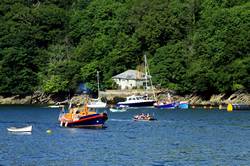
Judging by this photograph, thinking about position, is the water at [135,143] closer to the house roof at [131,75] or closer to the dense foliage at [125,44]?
the dense foliage at [125,44]

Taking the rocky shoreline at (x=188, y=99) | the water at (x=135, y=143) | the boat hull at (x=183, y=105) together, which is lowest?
the water at (x=135, y=143)

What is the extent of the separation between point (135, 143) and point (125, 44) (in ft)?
290

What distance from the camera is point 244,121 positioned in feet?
309

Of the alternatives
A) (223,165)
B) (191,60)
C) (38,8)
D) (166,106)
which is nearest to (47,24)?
(38,8)

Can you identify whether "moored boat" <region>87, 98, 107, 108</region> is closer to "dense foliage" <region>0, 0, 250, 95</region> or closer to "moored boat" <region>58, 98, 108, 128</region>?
"dense foliage" <region>0, 0, 250, 95</region>

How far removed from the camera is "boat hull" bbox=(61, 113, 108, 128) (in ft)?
267

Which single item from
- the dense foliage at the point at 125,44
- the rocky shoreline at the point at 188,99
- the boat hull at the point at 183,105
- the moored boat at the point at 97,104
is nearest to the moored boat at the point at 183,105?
the boat hull at the point at 183,105

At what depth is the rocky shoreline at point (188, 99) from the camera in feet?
438

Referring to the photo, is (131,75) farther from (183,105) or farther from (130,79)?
(183,105)

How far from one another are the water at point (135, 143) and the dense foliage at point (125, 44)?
4038 cm

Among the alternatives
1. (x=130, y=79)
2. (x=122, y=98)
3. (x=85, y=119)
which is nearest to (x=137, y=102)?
(x=122, y=98)

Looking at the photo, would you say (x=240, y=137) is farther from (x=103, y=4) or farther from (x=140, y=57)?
(x=103, y=4)

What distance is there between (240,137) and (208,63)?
6775 cm


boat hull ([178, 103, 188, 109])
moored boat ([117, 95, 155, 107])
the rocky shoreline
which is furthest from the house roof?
boat hull ([178, 103, 188, 109])
